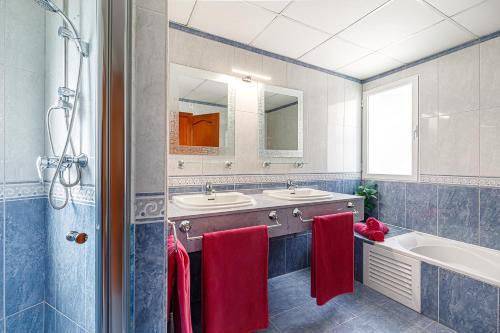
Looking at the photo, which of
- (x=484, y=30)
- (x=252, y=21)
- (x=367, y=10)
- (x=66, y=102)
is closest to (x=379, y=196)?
(x=484, y=30)

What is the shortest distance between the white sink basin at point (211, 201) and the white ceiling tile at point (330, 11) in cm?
143

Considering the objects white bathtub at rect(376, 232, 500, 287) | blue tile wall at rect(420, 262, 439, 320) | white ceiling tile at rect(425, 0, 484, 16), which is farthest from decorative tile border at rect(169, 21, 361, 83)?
blue tile wall at rect(420, 262, 439, 320)

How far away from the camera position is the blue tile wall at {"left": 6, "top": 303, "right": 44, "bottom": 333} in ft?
3.59

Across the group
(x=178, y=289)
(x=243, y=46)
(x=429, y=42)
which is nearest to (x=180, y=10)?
(x=243, y=46)

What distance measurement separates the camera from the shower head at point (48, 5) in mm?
988

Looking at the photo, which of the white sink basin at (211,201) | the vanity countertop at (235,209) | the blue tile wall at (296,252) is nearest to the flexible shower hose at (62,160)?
the vanity countertop at (235,209)

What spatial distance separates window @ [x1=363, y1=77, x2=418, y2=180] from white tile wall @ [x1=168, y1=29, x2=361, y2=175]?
139mm

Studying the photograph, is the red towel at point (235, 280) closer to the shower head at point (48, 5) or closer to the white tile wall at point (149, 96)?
the white tile wall at point (149, 96)

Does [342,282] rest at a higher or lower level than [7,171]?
lower

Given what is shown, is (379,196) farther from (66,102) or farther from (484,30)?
(66,102)

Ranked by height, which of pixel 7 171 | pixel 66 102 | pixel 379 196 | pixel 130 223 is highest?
pixel 66 102

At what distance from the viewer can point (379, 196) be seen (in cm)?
288

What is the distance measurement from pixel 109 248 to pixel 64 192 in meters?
0.45

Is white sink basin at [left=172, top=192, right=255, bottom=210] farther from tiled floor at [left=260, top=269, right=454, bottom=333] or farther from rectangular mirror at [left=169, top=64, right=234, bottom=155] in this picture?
tiled floor at [left=260, top=269, right=454, bottom=333]
